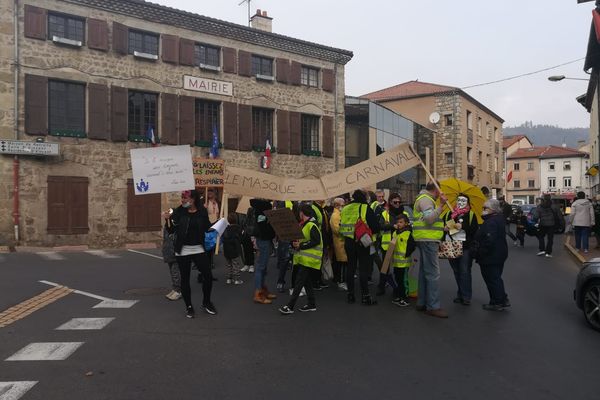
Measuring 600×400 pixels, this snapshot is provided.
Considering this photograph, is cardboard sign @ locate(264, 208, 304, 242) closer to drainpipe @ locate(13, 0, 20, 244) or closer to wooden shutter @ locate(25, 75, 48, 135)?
drainpipe @ locate(13, 0, 20, 244)

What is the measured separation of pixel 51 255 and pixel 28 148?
13.6 feet

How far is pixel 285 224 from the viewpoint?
23.7 feet

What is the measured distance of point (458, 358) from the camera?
5.07m

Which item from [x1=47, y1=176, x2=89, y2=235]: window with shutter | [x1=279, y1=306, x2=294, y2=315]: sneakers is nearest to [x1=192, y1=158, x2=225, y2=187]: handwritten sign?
[x1=279, y1=306, x2=294, y2=315]: sneakers

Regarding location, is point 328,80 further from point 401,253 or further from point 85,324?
point 85,324

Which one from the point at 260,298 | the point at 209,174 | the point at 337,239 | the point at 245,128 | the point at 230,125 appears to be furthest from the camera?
the point at 245,128

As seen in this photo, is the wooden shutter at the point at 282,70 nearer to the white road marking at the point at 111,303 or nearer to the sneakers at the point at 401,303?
the white road marking at the point at 111,303

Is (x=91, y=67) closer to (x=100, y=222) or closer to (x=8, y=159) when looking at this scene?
(x=8, y=159)

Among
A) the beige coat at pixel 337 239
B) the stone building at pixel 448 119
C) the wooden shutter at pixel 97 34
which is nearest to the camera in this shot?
the beige coat at pixel 337 239

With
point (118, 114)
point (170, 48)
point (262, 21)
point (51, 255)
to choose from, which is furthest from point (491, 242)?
point (262, 21)

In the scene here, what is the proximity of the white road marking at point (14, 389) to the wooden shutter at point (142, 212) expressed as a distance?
49.1ft

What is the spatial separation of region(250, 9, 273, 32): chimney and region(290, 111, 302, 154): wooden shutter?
4.59 metres

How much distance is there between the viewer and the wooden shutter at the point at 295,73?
23281mm

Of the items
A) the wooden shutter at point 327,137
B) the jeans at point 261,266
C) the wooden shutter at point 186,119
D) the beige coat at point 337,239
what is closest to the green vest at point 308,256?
the jeans at point 261,266
